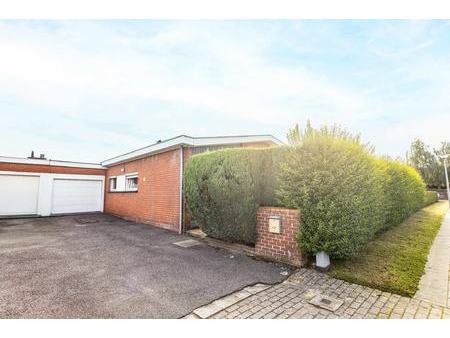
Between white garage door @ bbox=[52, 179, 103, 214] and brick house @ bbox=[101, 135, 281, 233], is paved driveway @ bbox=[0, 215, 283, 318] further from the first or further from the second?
white garage door @ bbox=[52, 179, 103, 214]

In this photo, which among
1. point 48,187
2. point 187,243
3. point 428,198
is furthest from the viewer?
point 428,198

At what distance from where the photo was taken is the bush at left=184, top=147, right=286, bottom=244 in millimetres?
5590

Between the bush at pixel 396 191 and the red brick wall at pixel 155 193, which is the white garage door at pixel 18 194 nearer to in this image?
the red brick wall at pixel 155 193

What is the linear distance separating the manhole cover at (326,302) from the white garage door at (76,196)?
51.4ft

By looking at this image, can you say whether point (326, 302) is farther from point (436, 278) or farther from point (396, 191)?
point (396, 191)

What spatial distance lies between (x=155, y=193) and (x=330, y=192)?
7611 mm

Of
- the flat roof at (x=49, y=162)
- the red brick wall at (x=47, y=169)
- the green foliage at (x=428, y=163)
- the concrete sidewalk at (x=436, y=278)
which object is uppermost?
the green foliage at (x=428, y=163)

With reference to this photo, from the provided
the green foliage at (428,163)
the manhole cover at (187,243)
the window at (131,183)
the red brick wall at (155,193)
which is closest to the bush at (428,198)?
the green foliage at (428,163)

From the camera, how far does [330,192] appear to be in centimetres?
440

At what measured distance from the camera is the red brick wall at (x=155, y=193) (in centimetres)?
888

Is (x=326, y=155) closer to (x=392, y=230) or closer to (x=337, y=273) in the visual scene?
(x=337, y=273)

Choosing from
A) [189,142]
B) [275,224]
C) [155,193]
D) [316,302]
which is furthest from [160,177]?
[316,302]

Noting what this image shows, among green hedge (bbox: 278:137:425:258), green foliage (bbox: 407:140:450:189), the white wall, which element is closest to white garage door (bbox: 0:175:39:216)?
the white wall
